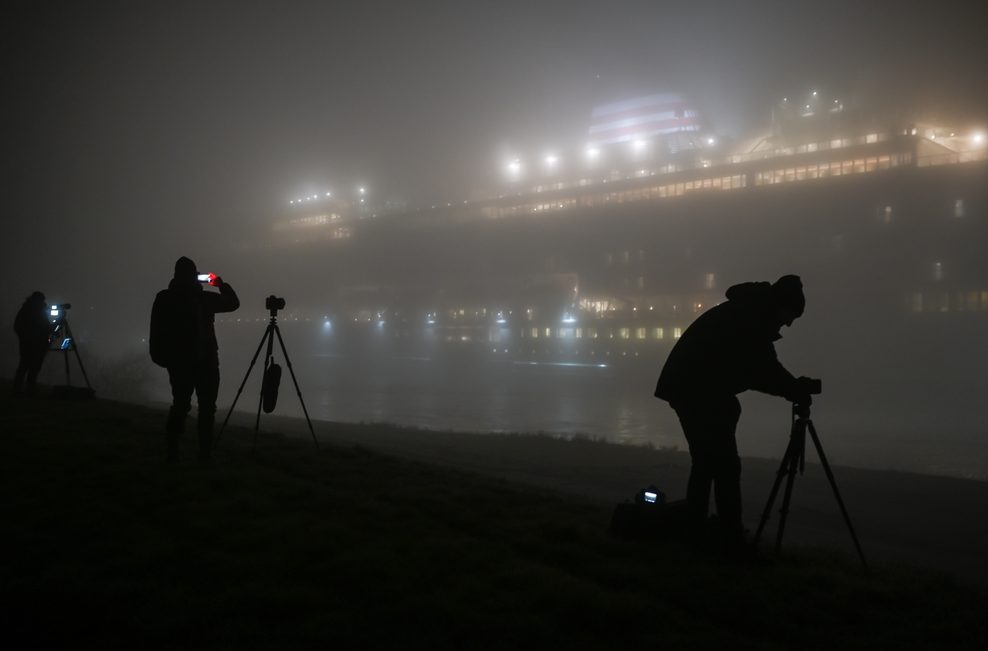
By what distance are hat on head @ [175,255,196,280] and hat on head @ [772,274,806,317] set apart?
5.75m

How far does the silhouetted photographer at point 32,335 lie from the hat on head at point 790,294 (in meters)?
13.2

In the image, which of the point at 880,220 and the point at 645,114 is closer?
the point at 880,220

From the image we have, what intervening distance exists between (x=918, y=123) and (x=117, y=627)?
317ft

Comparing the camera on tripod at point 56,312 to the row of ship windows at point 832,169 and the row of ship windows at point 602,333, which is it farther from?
the row of ship windows at point 832,169

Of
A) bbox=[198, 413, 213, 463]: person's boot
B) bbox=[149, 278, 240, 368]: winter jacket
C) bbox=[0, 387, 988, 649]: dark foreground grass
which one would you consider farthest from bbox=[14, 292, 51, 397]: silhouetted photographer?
bbox=[0, 387, 988, 649]: dark foreground grass

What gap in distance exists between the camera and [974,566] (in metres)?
5.96

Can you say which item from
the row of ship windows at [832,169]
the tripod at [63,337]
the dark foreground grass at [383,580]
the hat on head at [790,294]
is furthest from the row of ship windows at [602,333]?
the dark foreground grass at [383,580]

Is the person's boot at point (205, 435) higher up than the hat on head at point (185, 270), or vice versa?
the hat on head at point (185, 270)

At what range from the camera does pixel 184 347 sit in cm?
637

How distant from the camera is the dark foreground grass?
271cm

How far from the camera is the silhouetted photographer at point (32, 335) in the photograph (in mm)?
11648

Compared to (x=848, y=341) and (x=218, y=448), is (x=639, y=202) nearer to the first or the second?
(x=848, y=341)

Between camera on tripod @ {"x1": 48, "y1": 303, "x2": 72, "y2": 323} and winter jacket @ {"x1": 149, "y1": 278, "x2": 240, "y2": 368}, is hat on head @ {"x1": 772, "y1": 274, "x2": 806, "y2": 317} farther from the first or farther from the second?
camera on tripod @ {"x1": 48, "y1": 303, "x2": 72, "y2": 323}

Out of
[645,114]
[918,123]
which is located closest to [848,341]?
[918,123]
